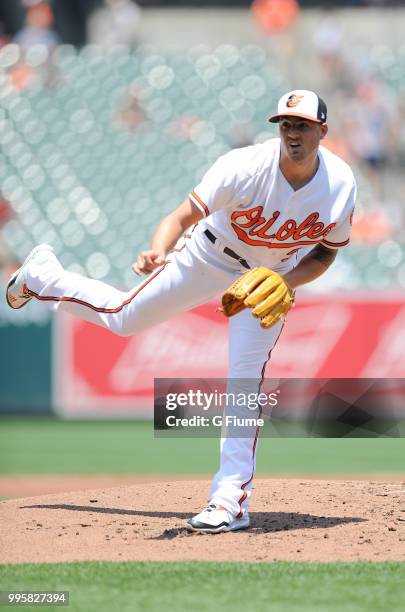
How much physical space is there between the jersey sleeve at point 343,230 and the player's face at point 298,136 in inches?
12.4

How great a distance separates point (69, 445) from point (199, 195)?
4.90 m

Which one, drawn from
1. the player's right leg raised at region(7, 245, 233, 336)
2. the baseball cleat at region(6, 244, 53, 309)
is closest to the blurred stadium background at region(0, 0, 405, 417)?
the baseball cleat at region(6, 244, 53, 309)

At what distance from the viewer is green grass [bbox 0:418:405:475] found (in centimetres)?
745

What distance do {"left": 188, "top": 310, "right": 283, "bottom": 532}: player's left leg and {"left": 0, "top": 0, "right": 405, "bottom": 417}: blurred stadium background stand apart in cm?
485

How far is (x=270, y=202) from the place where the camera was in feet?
13.7

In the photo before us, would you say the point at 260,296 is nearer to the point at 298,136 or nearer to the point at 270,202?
the point at 270,202

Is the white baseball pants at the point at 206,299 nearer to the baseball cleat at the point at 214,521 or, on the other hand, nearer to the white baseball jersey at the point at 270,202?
the baseball cleat at the point at 214,521

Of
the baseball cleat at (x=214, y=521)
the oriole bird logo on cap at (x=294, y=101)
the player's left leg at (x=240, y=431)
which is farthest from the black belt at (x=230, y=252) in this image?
the baseball cleat at (x=214, y=521)

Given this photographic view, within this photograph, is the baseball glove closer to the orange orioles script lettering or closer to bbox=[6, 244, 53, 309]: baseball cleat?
the orange orioles script lettering

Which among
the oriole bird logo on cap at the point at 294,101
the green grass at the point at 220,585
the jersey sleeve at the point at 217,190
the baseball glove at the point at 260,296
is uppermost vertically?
the oriole bird logo on cap at the point at 294,101

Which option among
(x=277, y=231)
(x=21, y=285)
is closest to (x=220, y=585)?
(x=277, y=231)

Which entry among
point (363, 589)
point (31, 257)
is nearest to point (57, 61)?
point (31, 257)

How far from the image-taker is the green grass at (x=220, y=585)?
10.3 feet

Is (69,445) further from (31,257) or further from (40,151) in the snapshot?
(40,151)
